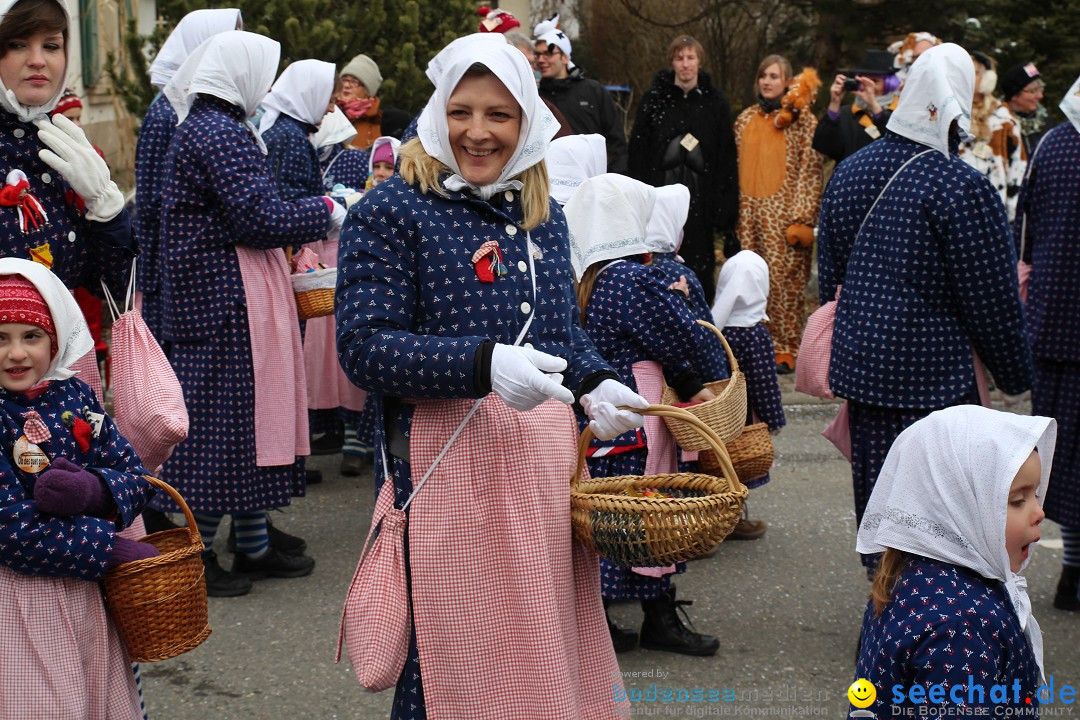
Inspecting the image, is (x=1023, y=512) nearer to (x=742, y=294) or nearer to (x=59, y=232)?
(x=59, y=232)

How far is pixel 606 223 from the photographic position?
449 cm

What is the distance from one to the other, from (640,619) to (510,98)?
2748 mm

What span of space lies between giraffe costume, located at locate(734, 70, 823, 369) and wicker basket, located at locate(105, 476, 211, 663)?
700 centimetres

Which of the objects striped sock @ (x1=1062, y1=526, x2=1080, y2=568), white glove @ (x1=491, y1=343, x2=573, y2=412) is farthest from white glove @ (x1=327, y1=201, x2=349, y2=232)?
striped sock @ (x1=1062, y1=526, x2=1080, y2=568)

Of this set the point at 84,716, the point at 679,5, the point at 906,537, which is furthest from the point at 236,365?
the point at 679,5

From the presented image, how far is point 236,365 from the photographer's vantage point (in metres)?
5.06

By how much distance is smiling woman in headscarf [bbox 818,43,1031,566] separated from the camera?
159 inches

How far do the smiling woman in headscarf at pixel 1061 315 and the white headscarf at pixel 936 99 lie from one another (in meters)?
0.99

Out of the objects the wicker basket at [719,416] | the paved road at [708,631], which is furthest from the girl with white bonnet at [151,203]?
the wicker basket at [719,416]

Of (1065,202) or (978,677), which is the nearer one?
(978,677)

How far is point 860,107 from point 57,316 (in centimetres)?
741

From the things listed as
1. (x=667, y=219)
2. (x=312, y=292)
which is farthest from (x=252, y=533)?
(x=667, y=219)

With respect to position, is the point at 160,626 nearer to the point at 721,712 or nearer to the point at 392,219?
the point at 392,219

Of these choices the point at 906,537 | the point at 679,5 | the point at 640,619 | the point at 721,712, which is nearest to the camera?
the point at 906,537
